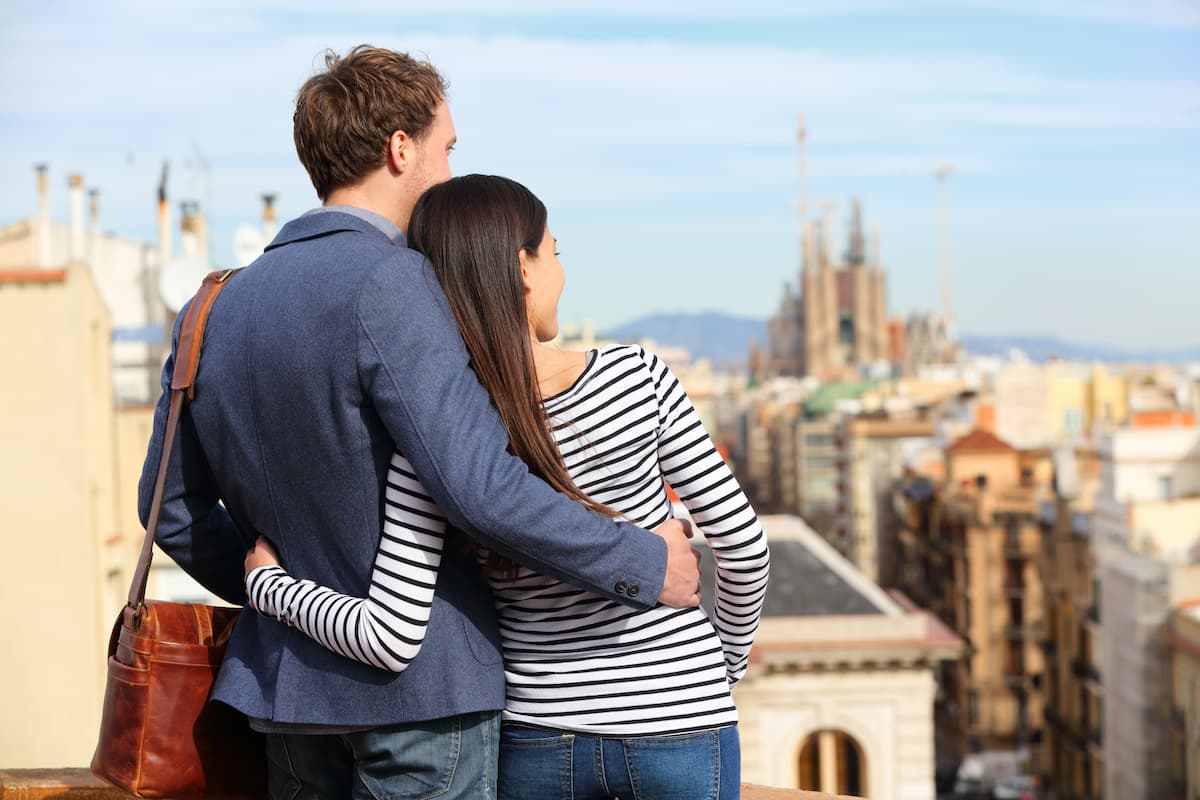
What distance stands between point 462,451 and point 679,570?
0.45m

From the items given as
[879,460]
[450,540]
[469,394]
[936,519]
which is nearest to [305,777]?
[450,540]

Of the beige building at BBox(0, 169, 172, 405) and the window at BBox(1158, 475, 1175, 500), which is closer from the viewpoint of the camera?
the beige building at BBox(0, 169, 172, 405)

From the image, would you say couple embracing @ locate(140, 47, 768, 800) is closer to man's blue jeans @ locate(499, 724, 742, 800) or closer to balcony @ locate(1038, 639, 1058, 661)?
man's blue jeans @ locate(499, 724, 742, 800)

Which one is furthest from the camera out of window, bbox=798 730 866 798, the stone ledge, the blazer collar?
window, bbox=798 730 866 798

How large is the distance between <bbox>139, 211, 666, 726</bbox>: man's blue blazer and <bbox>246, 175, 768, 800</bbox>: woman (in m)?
0.05

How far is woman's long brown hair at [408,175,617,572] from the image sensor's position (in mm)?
2828

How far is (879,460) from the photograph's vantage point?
3617 inches

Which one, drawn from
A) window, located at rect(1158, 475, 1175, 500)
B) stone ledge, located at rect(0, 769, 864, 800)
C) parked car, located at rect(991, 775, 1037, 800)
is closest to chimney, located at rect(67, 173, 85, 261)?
stone ledge, located at rect(0, 769, 864, 800)

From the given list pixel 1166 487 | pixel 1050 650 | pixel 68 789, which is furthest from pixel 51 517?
pixel 1050 650

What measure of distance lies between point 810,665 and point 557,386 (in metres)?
22.0

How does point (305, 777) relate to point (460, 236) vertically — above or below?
below

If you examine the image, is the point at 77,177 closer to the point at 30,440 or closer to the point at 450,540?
the point at 30,440

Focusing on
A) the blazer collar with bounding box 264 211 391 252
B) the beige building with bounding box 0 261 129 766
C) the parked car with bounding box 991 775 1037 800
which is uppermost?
the blazer collar with bounding box 264 211 391 252

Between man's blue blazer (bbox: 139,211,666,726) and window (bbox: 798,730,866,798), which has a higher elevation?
man's blue blazer (bbox: 139,211,666,726)
